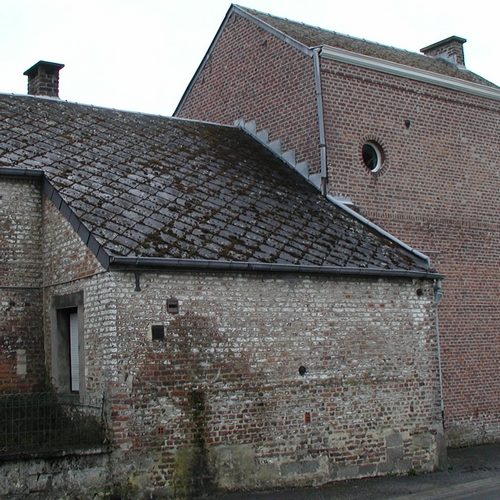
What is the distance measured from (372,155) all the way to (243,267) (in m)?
6.06

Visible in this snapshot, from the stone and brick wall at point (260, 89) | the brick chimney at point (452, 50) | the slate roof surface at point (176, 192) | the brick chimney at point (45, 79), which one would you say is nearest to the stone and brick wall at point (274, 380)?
the slate roof surface at point (176, 192)

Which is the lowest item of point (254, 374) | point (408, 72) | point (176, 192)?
point (254, 374)

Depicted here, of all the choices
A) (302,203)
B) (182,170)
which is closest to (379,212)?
(302,203)

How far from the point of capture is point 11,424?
10273mm

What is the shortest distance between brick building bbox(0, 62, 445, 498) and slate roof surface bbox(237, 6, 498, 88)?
444cm

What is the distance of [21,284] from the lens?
12.2m

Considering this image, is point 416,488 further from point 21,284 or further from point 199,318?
point 21,284

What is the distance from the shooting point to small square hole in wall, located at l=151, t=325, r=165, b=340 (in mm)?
10734

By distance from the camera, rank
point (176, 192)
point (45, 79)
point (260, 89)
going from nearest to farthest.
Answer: point (176, 192), point (45, 79), point (260, 89)

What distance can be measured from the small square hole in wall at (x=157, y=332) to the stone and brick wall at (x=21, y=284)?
2488mm

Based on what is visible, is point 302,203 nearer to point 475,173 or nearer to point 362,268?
point 362,268

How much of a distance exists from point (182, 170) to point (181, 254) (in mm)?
3058

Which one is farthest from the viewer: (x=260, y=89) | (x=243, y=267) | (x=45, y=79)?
(x=260, y=89)

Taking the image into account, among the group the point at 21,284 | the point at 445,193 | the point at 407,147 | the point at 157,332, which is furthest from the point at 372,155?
the point at 21,284
